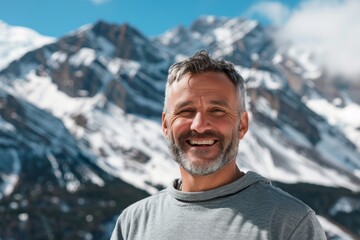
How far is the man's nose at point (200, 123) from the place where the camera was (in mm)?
7246

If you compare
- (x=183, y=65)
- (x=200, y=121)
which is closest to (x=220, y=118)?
(x=200, y=121)

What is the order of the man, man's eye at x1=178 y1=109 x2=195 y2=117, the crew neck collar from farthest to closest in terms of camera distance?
1. man's eye at x1=178 y1=109 x2=195 y2=117
2. the crew neck collar
3. the man

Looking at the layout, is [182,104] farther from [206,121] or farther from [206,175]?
[206,175]

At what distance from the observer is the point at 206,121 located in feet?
23.9

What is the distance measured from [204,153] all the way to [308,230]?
5.48 ft

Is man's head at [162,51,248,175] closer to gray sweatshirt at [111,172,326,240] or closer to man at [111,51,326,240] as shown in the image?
man at [111,51,326,240]

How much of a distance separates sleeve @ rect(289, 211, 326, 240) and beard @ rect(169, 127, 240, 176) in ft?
4.28

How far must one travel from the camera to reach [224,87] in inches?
287

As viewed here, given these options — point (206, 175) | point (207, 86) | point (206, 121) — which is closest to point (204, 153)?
point (206, 175)

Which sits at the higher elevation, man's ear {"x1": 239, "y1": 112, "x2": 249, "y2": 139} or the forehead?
the forehead

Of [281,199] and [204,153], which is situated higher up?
[204,153]

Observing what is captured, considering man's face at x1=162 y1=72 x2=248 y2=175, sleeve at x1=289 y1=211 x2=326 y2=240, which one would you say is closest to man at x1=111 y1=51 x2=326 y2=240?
man's face at x1=162 y1=72 x2=248 y2=175

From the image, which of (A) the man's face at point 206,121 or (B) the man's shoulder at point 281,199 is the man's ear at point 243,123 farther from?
(B) the man's shoulder at point 281,199

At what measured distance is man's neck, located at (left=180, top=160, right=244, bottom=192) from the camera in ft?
23.4
